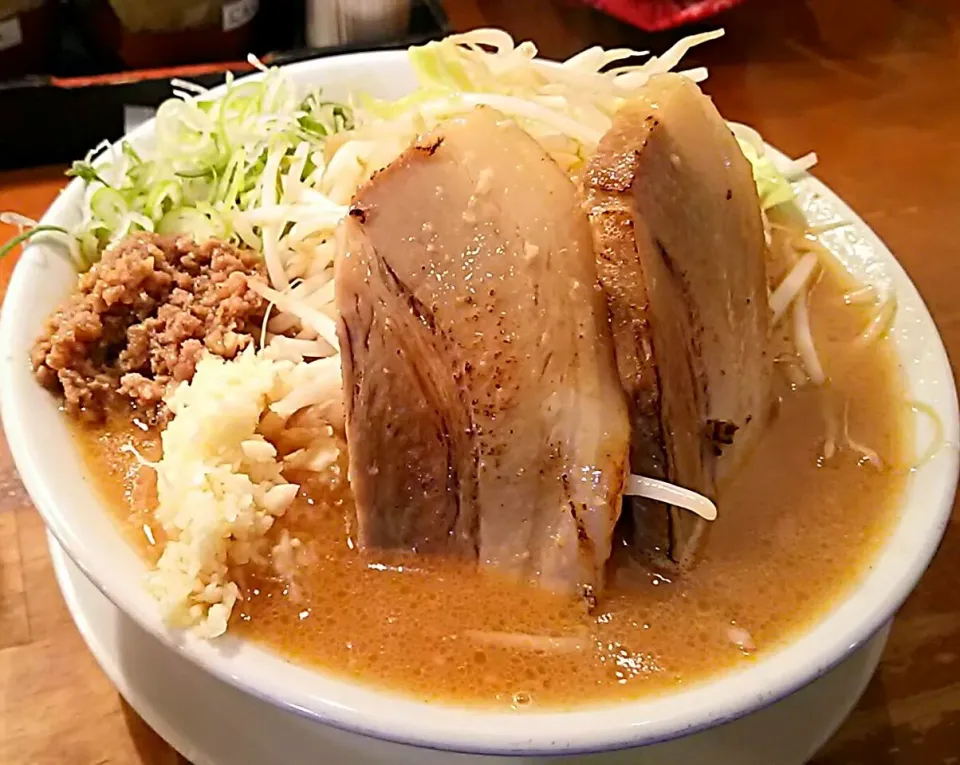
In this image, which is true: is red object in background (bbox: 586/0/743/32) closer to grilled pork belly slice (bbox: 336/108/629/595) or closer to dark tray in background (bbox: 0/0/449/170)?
dark tray in background (bbox: 0/0/449/170)

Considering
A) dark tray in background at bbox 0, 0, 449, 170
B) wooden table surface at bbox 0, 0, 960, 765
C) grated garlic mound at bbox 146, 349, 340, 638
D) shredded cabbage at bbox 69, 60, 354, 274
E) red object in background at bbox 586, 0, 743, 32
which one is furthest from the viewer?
red object in background at bbox 586, 0, 743, 32

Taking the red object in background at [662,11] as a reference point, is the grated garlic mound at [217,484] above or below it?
below

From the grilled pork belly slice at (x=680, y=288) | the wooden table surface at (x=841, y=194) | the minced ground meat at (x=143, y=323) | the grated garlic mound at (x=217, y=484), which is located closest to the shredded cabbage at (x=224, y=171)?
the minced ground meat at (x=143, y=323)

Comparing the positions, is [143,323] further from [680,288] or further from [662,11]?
[662,11]

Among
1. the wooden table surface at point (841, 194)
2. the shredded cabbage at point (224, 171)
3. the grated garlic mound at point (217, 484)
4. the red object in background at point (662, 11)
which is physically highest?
the shredded cabbage at point (224, 171)

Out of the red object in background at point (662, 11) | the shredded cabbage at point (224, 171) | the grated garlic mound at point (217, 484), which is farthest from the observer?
the red object in background at point (662, 11)

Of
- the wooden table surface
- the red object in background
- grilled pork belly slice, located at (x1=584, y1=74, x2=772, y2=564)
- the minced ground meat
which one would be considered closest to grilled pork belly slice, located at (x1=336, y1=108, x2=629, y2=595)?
grilled pork belly slice, located at (x1=584, y1=74, x2=772, y2=564)

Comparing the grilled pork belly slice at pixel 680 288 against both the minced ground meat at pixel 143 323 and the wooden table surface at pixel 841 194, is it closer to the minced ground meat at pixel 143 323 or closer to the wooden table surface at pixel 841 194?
the wooden table surface at pixel 841 194
